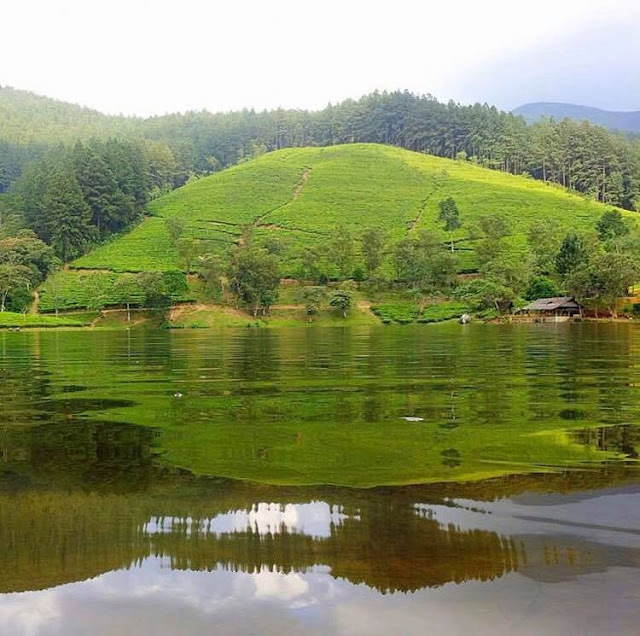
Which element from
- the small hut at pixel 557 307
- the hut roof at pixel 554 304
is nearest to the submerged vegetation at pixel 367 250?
the hut roof at pixel 554 304

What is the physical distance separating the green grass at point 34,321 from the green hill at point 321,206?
6216 millimetres

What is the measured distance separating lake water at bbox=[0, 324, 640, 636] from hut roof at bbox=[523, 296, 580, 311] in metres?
69.2

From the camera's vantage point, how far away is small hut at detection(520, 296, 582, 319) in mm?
80000

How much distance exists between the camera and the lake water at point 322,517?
4281 millimetres

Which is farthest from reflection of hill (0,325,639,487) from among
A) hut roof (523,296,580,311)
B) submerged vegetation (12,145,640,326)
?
submerged vegetation (12,145,640,326)

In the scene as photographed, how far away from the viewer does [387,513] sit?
6.10m

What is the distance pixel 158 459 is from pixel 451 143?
188337 mm

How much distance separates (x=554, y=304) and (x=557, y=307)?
471mm

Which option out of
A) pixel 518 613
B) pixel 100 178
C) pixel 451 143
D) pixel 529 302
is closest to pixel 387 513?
pixel 518 613

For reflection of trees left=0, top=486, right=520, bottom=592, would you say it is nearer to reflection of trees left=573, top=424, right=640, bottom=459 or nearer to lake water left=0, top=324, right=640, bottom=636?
lake water left=0, top=324, right=640, bottom=636

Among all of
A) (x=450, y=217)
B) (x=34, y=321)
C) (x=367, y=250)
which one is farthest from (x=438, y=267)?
(x=34, y=321)

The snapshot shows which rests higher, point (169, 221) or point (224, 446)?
point (169, 221)

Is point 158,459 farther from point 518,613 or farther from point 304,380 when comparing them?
point 304,380

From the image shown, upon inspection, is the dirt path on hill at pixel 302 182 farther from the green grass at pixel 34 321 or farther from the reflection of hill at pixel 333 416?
the reflection of hill at pixel 333 416
